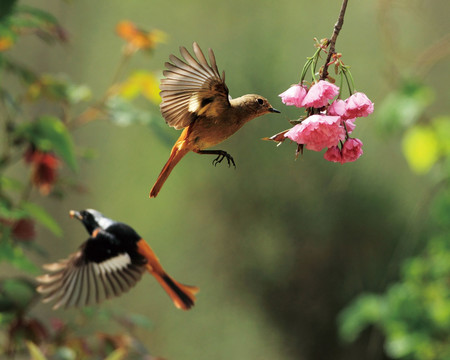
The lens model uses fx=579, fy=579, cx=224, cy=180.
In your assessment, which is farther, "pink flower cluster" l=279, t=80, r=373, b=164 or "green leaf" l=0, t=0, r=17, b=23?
"green leaf" l=0, t=0, r=17, b=23

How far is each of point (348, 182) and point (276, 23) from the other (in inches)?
29.9

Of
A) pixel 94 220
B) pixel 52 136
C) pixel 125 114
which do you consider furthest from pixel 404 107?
pixel 94 220

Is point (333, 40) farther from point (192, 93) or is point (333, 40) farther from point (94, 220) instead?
point (94, 220)

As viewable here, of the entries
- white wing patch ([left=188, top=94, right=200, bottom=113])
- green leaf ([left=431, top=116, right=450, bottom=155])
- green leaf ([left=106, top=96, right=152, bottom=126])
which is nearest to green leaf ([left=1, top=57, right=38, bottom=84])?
green leaf ([left=106, top=96, right=152, bottom=126])

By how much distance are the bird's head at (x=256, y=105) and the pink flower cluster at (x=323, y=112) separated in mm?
28

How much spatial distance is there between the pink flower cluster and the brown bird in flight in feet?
0.11

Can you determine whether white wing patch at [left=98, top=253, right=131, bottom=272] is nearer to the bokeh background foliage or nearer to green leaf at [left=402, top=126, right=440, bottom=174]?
green leaf at [left=402, top=126, right=440, bottom=174]

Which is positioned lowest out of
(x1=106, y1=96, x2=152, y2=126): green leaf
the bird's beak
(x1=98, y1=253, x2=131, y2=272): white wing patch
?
the bird's beak

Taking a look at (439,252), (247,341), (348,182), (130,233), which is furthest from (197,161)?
(130,233)

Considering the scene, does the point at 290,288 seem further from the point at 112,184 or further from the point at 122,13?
the point at 122,13

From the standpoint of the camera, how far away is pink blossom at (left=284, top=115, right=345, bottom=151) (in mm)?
336

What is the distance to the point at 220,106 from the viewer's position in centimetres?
38

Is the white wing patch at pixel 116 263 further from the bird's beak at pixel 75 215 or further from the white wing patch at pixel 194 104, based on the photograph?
the white wing patch at pixel 194 104

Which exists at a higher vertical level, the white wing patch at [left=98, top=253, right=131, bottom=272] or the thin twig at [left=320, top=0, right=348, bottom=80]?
the thin twig at [left=320, top=0, right=348, bottom=80]
